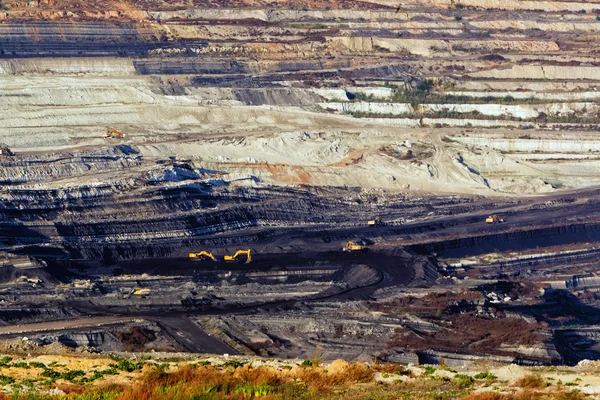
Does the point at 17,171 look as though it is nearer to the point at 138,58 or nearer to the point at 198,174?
the point at 198,174

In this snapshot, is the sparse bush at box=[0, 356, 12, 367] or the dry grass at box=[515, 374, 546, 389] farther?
the sparse bush at box=[0, 356, 12, 367]

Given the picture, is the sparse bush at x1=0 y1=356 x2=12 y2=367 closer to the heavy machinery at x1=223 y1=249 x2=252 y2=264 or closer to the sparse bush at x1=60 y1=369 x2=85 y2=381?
the sparse bush at x1=60 y1=369 x2=85 y2=381

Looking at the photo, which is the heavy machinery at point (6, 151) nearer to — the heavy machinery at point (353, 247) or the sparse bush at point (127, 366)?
the heavy machinery at point (353, 247)

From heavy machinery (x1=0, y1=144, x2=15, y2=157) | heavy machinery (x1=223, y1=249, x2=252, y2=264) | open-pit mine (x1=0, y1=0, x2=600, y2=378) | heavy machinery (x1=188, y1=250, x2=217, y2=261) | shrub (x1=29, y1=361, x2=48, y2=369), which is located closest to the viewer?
shrub (x1=29, y1=361, x2=48, y2=369)

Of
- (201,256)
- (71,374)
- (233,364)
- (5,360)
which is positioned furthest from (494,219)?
(71,374)

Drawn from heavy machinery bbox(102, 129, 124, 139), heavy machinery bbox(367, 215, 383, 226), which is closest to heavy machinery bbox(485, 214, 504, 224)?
heavy machinery bbox(367, 215, 383, 226)

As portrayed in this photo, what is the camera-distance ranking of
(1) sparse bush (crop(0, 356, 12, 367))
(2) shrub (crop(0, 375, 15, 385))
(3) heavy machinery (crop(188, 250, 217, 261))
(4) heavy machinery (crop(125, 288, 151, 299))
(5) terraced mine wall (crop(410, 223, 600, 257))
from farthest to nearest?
(5) terraced mine wall (crop(410, 223, 600, 257))
(3) heavy machinery (crop(188, 250, 217, 261))
(4) heavy machinery (crop(125, 288, 151, 299))
(1) sparse bush (crop(0, 356, 12, 367))
(2) shrub (crop(0, 375, 15, 385))

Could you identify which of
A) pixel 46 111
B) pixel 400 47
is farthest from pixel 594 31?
pixel 46 111

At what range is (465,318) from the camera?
4481 centimetres

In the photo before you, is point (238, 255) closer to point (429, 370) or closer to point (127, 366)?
point (127, 366)

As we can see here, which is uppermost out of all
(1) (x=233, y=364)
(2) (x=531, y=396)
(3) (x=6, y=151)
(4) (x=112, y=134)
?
(4) (x=112, y=134)

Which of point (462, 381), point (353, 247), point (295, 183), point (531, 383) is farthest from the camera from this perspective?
point (295, 183)

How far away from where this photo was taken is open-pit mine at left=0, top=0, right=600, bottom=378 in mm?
43438

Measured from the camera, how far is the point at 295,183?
66.2 metres
